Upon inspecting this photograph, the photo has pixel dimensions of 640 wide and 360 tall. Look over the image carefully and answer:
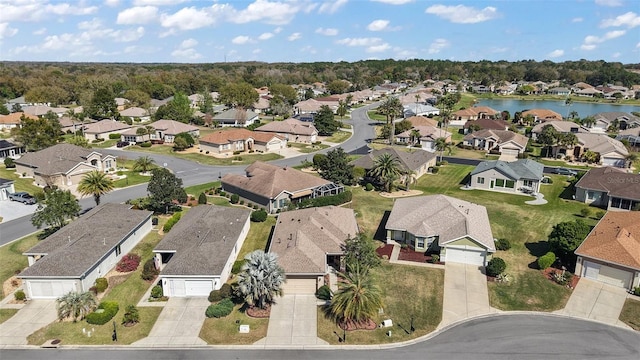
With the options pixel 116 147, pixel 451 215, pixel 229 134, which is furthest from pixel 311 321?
pixel 116 147

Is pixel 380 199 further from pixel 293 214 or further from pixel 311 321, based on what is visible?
pixel 311 321

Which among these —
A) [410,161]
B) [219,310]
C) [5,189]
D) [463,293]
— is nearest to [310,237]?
[219,310]

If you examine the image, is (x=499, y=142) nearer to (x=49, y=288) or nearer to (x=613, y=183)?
(x=613, y=183)

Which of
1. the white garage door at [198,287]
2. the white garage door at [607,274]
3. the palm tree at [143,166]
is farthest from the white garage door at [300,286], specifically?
the palm tree at [143,166]

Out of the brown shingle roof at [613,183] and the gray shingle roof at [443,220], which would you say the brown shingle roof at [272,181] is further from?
the brown shingle roof at [613,183]

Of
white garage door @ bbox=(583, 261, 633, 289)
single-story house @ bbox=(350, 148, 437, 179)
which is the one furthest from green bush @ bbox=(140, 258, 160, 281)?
single-story house @ bbox=(350, 148, 437, 179)
